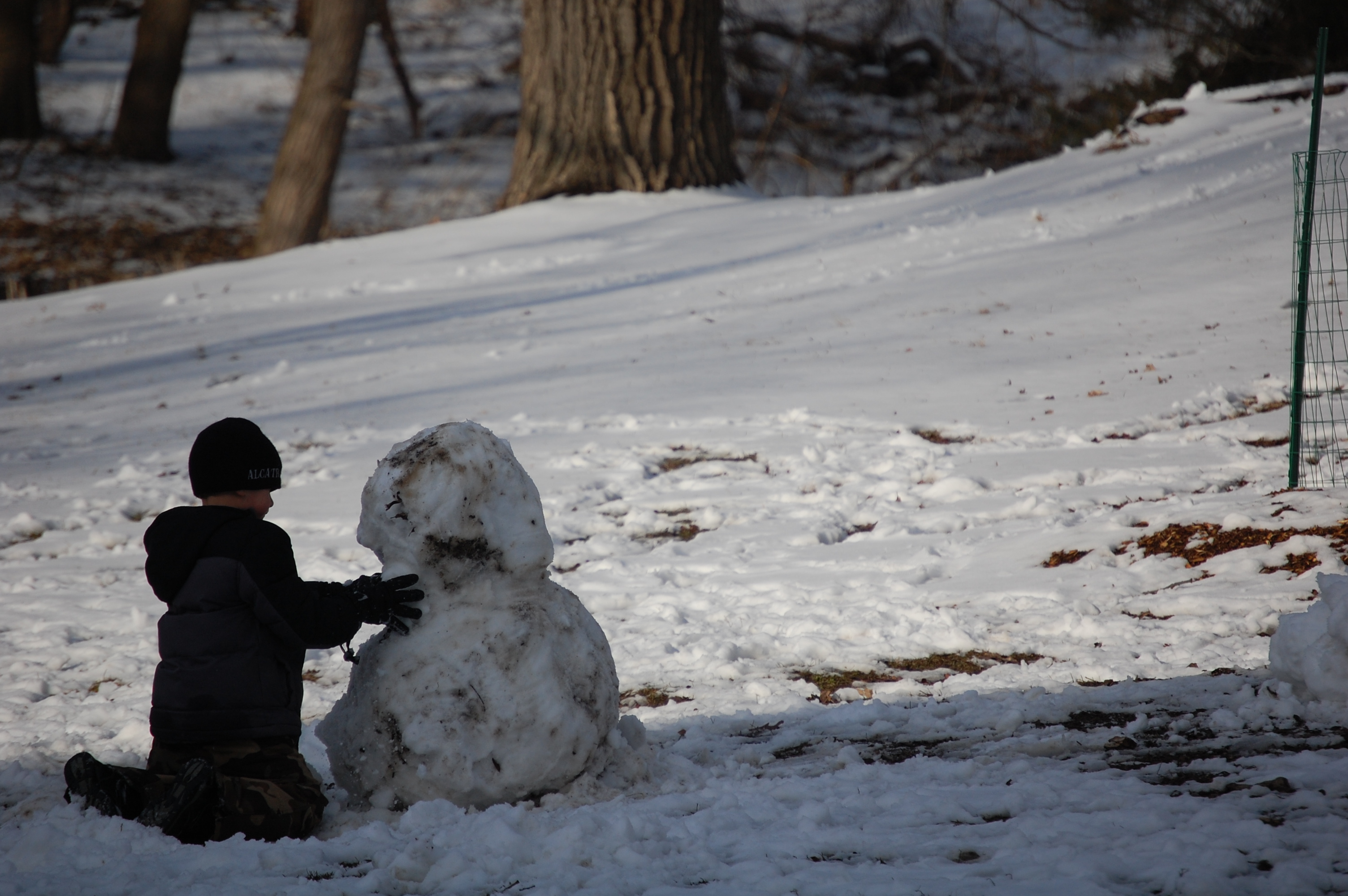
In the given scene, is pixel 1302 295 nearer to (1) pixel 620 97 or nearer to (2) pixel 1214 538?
(2) pixel 1214 538

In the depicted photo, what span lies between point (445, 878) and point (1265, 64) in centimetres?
1469

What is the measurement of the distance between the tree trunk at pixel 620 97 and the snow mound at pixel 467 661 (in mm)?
10290

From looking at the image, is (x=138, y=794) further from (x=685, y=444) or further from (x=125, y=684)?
(x=685, y=444)

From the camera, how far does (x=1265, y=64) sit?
13.2 metres

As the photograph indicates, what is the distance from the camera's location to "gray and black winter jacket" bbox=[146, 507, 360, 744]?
2.81 metres

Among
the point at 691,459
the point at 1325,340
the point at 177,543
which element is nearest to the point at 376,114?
the point at 691,459

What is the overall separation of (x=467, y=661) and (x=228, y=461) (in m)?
0.89

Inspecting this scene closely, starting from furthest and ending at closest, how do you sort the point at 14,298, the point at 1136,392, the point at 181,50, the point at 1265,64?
1. the point at 181,50
2. the point at 1265,64
3. the point at 14,298
4. the point at 1136,392

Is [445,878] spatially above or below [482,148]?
below

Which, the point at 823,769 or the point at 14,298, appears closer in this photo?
the point at 823,769

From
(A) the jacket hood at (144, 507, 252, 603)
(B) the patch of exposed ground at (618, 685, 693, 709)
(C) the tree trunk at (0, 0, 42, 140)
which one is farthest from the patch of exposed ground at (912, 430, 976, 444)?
(C) the tree trunk at (0, 0, 42, 140)

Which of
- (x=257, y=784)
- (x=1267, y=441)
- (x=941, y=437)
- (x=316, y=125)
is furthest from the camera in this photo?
(x=316, y=125)

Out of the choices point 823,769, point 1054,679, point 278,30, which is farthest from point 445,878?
point 278,30

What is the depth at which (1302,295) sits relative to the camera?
17.5 feet
